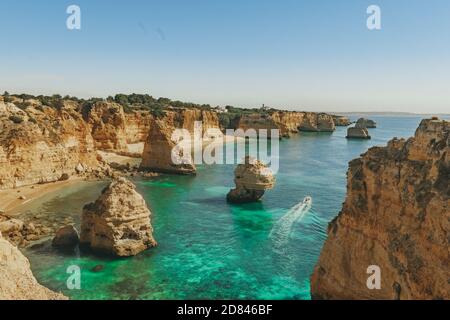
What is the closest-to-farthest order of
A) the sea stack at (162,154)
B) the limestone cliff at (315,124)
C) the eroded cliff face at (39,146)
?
the eroded cliff face at (39,146) < the sea stack at (162,154) < the limestone cliff at (315,124)

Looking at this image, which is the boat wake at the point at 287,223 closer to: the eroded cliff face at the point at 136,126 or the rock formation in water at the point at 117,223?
the rock formation in water at the point at 117,223

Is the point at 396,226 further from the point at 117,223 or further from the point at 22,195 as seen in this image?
the point at 22,195

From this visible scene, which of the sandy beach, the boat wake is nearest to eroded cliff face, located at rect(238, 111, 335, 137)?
the sandy beach

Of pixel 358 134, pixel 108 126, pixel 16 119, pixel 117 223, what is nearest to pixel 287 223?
pixel 117 223

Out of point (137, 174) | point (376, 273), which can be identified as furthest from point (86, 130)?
point (376, 273)

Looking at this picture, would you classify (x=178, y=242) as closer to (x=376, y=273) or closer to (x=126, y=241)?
(x=126, y=241)

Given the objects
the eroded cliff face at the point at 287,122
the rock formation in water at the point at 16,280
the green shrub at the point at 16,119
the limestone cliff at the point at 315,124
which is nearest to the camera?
the rock formation in water at the point at 16,280

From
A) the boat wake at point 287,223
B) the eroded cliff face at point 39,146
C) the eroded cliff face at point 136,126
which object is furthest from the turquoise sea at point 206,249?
the eroded cliff face at point 136,126

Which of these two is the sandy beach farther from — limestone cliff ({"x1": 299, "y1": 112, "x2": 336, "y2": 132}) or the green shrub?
limestone cliff ({"x1": 299, "y1": 112, "x2": 336, "y2": 132})
